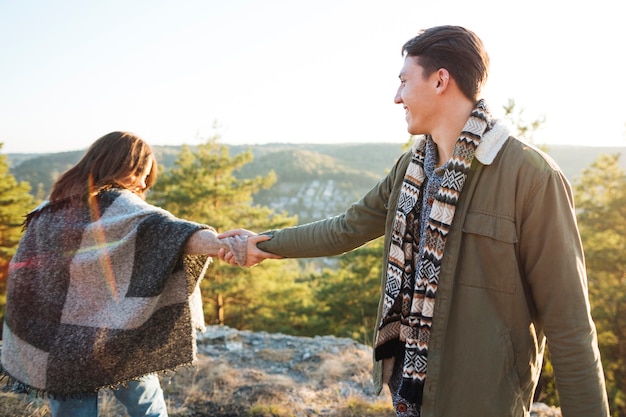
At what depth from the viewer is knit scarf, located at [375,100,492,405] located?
1711mm

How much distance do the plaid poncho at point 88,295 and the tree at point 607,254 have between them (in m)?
11.4

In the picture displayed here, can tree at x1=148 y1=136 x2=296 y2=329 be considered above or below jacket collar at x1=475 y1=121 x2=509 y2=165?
below

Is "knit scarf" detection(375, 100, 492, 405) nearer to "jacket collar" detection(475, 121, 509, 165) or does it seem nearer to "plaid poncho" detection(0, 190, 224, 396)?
"jacket collar" detection(475, 121, 509, 165)

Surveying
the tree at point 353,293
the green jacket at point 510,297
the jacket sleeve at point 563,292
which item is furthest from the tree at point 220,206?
the jacket sleeve at point 563,292

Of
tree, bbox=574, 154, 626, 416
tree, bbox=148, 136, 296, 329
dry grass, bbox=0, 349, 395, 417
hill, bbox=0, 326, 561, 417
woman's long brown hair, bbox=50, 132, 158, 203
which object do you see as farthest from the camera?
tree, bbox=148, 136, 296, 329

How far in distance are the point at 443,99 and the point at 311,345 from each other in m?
4.90

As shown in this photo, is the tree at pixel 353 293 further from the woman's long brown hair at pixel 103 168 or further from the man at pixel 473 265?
the man at pixel 473 265

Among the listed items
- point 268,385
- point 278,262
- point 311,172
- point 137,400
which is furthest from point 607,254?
point 311,172

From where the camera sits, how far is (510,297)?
1628 millimetres

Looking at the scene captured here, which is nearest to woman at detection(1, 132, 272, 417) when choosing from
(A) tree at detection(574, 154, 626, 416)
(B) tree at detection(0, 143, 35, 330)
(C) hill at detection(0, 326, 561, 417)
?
(C) hill at detection(0, 326, 561, 417)

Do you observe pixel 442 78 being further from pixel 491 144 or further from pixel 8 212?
pixel 8 212

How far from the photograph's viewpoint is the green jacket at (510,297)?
1534 mm

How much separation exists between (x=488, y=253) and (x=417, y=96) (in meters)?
0.73

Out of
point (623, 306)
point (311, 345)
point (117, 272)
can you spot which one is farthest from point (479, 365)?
point (623, 306)
